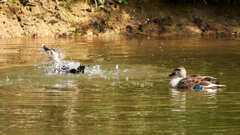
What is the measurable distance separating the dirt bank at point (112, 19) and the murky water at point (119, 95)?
17.6 feet

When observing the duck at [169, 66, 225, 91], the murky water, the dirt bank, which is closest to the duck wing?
the duck at [169, 66, 225, 91]

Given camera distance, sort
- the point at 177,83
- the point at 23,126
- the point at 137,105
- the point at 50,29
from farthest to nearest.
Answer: the point at 50,29 < the point at 177,83 < the point at 137,105 < the point at 23,126

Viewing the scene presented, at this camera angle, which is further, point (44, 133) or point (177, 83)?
point (177, 83)

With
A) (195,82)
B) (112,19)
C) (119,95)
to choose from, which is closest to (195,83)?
(195,82)

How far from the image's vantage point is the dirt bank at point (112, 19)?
23.9 metres

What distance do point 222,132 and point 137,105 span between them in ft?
7.41

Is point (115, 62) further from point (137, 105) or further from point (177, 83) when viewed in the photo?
point (137, 105)

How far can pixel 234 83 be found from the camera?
11.5m

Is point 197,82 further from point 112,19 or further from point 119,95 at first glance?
point 112,19

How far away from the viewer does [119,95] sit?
409 inches

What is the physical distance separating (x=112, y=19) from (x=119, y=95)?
14.8 m

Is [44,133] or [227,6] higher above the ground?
[227,6]

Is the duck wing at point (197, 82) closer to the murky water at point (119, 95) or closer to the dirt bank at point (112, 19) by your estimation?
the murky water at point (119, 95)

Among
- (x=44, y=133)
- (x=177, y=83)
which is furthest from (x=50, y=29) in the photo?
(x=44, y=133)
